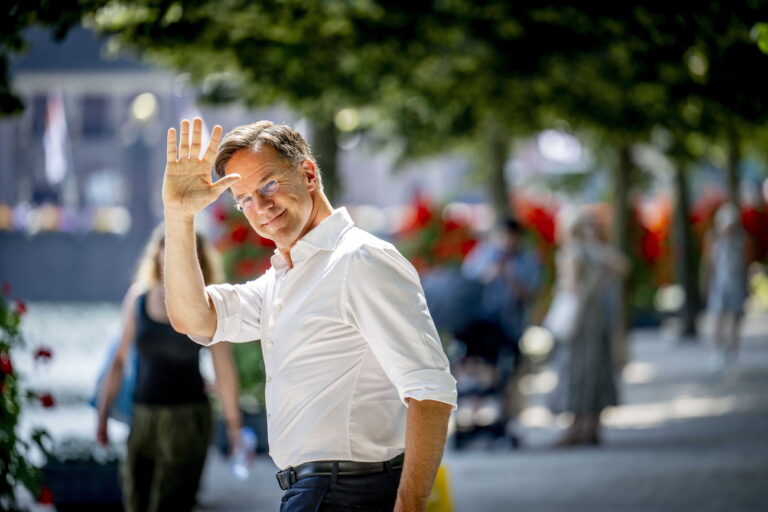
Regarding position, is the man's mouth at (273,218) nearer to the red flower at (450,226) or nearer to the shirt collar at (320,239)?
the shirt collar at (320,239)

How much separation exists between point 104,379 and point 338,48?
18.6 ft

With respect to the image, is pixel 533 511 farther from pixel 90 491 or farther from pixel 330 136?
pixel 330 136

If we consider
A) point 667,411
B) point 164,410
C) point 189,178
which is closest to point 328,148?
point 667,411

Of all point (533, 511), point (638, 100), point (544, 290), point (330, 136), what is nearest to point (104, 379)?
point (533, 511)

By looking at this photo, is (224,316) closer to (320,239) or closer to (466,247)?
(320,239)

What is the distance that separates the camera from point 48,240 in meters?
37.5

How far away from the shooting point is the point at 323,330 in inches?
146

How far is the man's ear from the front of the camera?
3.88m

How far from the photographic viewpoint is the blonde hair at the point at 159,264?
7.09 meters

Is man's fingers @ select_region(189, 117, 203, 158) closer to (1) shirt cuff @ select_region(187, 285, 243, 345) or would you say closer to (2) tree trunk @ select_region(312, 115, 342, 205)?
(1) shirt cuff @ select_region(187, 285, 243, 345)

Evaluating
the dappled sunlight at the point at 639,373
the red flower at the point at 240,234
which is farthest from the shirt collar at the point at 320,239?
the dappled sunlight at the point at 639,373

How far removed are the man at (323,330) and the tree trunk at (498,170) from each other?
1502 centimetres

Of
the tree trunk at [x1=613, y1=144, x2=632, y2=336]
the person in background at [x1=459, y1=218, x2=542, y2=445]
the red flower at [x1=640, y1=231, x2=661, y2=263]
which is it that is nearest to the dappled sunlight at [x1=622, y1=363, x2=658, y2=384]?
the tree trunk at [x1=613, y1=144, x2=632, y2=336]

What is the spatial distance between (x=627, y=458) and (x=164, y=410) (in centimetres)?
589
